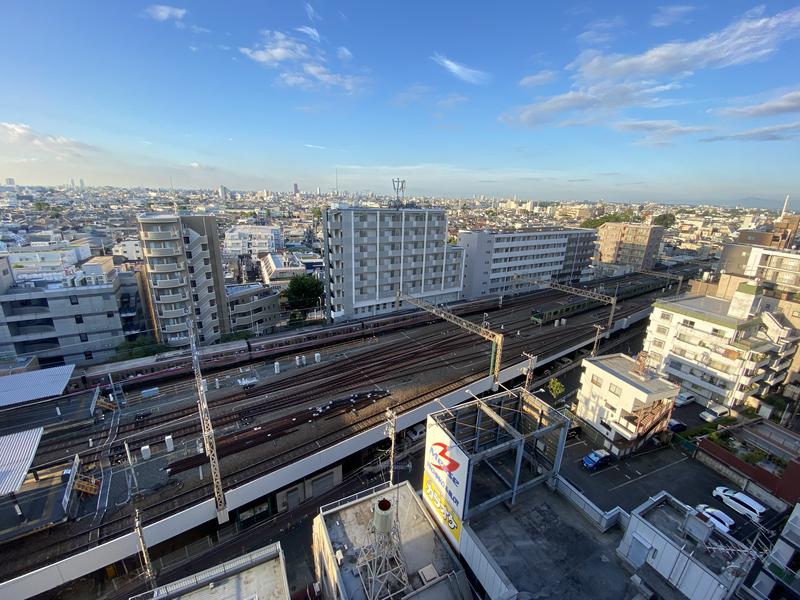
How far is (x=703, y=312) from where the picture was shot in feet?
98.2

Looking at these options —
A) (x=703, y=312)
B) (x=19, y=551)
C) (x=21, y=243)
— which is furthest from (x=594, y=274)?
(x=21, y=243)

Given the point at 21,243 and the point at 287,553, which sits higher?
the point at 21,243

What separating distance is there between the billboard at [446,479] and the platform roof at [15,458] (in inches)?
690

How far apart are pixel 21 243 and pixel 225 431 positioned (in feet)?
263

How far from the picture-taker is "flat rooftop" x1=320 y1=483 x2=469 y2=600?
444 inches

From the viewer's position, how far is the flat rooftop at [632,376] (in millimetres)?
24141

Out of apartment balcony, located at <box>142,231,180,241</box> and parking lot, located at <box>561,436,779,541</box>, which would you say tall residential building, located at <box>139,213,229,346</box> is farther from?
parking lot, located at <box>561,436,779,541</box>

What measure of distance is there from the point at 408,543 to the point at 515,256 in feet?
164

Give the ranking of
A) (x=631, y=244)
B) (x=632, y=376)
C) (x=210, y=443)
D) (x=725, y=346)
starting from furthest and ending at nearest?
(x=631, y=244) → (x=725, y=346) → (x=632, y=376) → (x=210, y=443)

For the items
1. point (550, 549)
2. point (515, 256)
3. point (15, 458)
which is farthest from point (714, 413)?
point (15, 458)

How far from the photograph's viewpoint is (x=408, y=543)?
13031mm

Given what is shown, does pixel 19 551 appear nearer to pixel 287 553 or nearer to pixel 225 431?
pixel 225 431

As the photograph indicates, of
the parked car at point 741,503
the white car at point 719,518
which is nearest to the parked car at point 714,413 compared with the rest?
the parked car at point 741,503

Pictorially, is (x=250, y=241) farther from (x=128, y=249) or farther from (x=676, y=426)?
(x=676, y=426)
